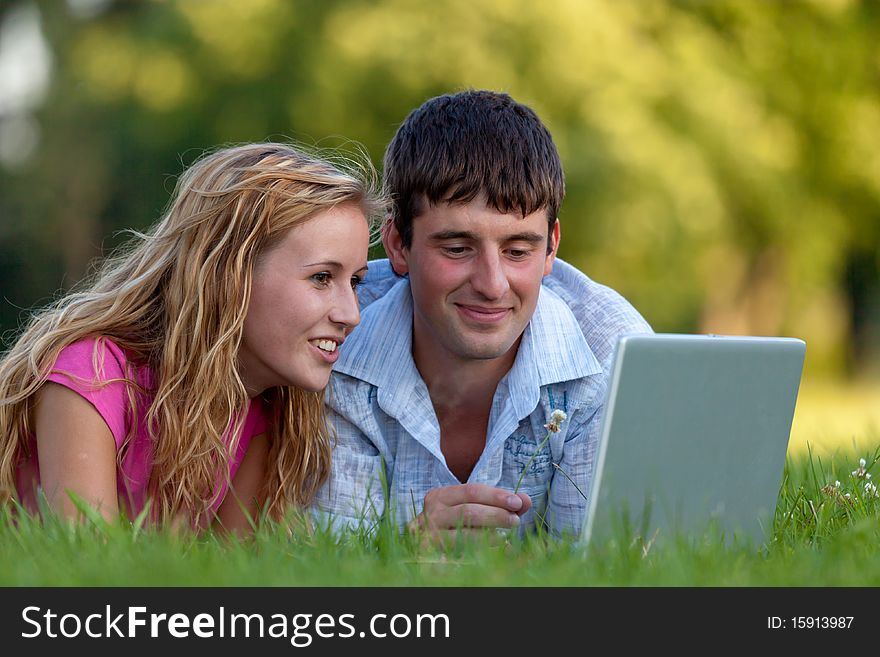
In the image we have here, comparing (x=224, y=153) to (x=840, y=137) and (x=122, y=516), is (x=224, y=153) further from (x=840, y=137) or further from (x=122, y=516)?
(x=840, y=137)

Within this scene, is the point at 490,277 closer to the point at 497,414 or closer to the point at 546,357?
the point at 546,357

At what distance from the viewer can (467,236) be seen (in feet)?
11.6

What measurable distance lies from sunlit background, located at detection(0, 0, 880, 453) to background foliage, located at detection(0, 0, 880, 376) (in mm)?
31

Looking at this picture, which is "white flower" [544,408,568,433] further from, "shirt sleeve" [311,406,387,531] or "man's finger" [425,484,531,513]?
"shirt sleeve" [311,406,387,531]

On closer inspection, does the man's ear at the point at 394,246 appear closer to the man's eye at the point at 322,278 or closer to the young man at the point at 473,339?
the young man at the point at 473,339

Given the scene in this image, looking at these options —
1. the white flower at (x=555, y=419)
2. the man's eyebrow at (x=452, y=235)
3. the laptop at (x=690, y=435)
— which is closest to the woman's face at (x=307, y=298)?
the man's eyebrow at (x=452, y=235)

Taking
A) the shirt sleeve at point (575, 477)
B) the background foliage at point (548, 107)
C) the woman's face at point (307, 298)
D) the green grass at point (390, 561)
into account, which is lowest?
the green grass at point (390, 561)

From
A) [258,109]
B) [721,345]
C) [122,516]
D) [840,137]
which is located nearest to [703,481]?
[721,345]

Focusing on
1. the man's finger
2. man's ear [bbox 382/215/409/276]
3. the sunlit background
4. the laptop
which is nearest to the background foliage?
the sunlit background

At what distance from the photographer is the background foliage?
48.4ft

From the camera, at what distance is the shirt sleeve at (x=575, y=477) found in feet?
11.7

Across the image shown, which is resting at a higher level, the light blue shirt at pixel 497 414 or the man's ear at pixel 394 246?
the man's ear at pixel 394 246

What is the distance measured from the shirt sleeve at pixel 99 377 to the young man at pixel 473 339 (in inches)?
29.6
